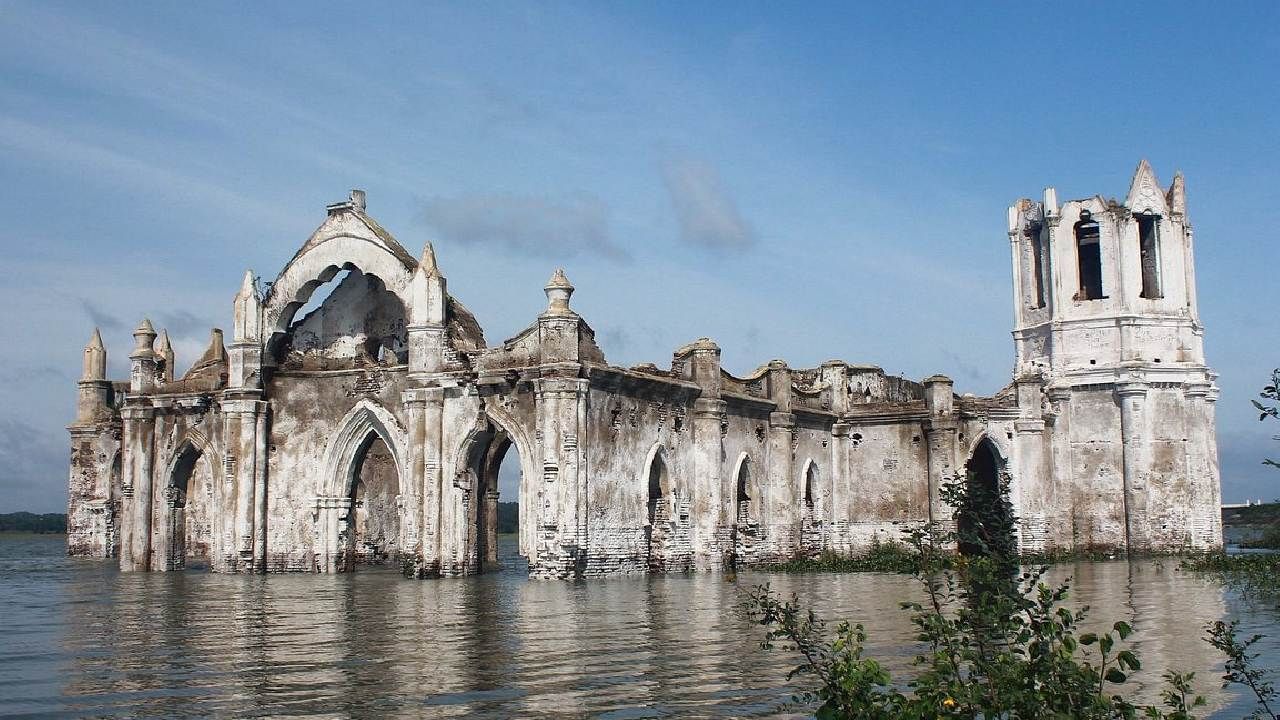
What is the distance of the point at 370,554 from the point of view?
37.7 metres

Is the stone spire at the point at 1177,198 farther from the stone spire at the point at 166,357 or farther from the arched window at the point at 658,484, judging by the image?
the stone spire at the point at 166,357

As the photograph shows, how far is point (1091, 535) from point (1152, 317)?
22.3ft

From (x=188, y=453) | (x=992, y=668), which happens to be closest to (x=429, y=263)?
(x=188, y=453)

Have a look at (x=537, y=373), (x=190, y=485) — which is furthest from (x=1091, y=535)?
(x=190, y=485)

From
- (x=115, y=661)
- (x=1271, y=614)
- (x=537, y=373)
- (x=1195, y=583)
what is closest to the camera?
(x=115, y=661)

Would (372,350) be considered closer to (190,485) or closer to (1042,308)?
(190,485)

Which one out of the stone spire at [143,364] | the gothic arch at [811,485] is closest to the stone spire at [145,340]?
the stone spire at [143,364]

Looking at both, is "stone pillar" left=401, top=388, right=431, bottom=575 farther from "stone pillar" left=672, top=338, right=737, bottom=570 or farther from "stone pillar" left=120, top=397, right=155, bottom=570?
"stone pillar" left=120, top=397, right=155, bottom=570

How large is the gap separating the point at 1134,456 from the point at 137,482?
90.9 ft

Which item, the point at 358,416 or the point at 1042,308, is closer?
the point at 358,416

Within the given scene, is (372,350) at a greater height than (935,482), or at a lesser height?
greater

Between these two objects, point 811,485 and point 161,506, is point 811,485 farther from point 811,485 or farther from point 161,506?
point 161,506

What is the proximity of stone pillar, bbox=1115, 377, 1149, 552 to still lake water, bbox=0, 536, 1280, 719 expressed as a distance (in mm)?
11987

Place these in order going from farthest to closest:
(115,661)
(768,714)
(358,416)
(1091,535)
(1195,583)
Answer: (1091,535) → (358,416) → (1195,583) → (115,661) → (768,714)
